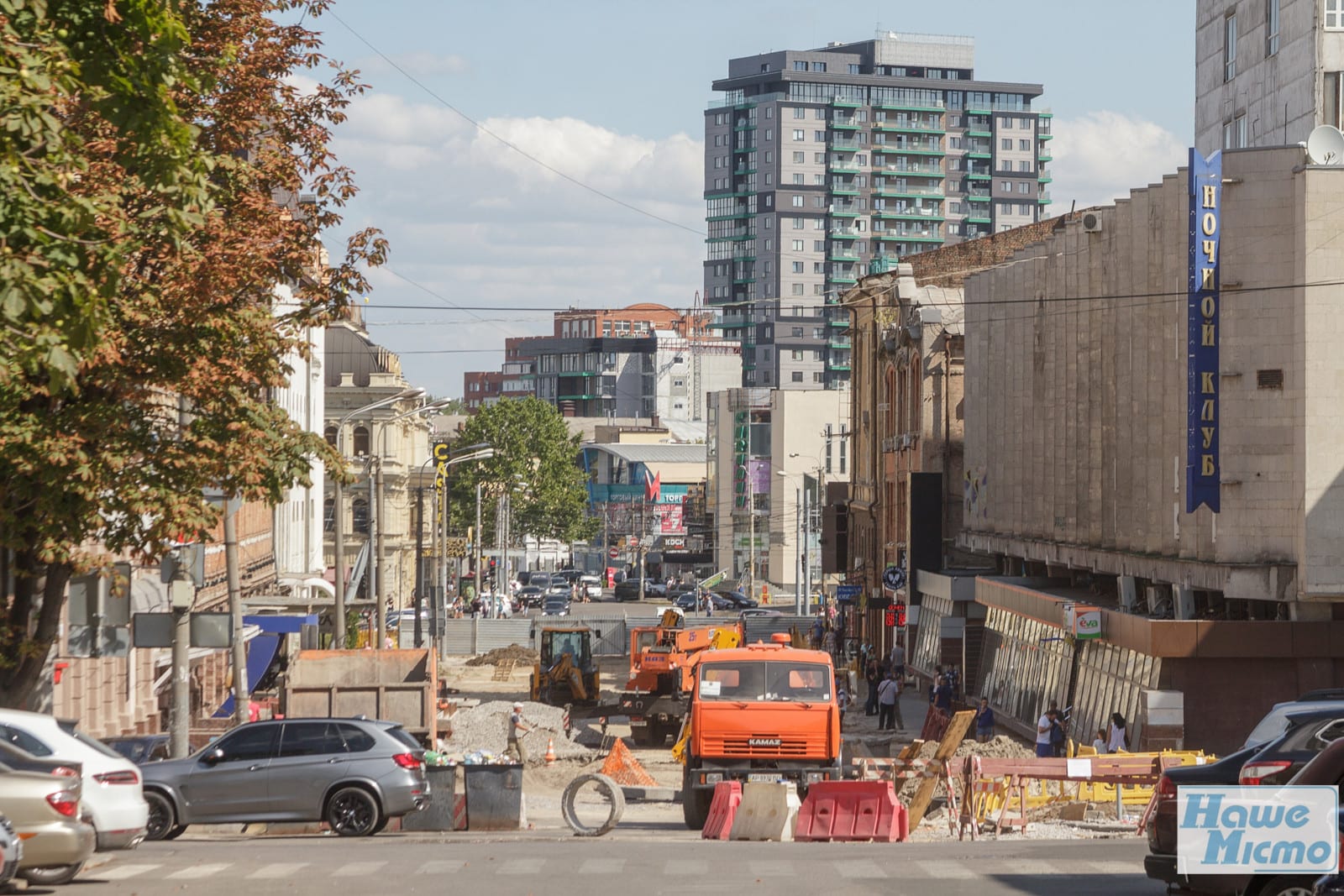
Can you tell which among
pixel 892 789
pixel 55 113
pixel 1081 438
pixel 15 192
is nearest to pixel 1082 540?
pixel 1081 438

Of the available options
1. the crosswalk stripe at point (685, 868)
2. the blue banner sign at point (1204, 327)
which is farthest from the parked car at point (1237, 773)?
the blue banner sign at point (1204, 327)

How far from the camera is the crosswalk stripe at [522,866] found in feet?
61.1

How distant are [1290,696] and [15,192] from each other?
86.7 ft

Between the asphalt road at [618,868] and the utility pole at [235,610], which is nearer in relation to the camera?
the asphalt road at [618,868]

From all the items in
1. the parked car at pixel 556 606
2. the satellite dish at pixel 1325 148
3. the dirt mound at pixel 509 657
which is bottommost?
the dirt mound at pixel 509 657

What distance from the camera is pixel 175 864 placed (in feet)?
64.5

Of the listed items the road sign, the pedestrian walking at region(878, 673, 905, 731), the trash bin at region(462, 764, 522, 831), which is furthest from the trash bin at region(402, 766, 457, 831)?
the road sign

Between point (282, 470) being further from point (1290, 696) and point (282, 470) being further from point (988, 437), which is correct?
point (988, 437)

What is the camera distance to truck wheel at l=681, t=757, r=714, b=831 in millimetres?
26703

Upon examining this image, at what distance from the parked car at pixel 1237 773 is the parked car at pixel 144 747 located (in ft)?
53.2

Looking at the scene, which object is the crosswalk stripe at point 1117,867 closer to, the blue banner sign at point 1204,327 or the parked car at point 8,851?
the parked car at point 8,851

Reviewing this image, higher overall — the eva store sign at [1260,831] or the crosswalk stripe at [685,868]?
the eva store sign at [1260,831]

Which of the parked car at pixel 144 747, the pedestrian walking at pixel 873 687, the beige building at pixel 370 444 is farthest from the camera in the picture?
the beige building at pixel 370 444

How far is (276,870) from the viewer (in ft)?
61.1
